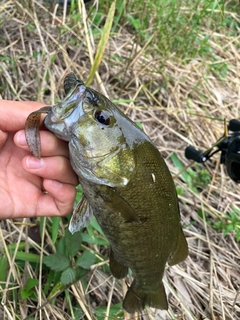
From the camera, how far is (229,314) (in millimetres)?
2162

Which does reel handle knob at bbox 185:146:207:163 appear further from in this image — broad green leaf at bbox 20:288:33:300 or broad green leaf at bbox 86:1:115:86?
broad green leaf at bbox 20:288:33:300

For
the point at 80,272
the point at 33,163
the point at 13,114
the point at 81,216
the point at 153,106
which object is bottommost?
the point at 80,272

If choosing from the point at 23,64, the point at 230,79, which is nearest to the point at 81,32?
the point at 23,64

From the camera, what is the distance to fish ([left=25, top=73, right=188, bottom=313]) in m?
1.29

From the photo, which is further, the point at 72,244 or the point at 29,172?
the point at 72,244

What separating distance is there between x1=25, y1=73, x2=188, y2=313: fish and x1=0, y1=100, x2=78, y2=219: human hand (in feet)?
0.25

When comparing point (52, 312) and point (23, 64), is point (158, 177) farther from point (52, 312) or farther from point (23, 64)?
point (23, 64)

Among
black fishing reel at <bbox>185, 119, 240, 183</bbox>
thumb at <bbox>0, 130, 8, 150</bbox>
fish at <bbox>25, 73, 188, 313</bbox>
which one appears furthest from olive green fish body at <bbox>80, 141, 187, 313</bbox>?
black fishing reel at <bbox>185, 119, 240, 183</bbox>

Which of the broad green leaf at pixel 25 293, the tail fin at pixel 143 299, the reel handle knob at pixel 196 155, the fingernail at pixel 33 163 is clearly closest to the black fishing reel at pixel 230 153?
the reel handle knob at pixel 196 155

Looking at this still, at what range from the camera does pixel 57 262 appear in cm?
190

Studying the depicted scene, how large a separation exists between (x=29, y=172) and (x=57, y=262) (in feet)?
2.01

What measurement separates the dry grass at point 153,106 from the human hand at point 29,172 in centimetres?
35

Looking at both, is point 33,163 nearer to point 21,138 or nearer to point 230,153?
Result: point 21,138

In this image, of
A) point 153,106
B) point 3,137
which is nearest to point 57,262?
point 3,137
